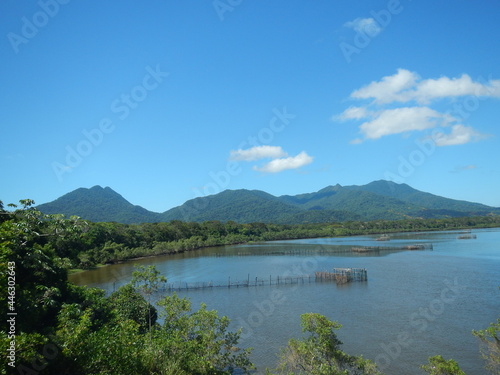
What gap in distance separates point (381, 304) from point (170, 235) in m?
61.7

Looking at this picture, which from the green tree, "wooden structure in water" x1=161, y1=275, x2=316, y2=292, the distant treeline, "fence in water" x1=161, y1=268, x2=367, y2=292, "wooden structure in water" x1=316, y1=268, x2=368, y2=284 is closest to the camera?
the green tree

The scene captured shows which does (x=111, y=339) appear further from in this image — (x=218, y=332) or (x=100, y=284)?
(x=100, y=284)

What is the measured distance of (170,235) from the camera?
82000mm

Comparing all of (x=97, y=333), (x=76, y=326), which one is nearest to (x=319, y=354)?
(x=97, y=333)

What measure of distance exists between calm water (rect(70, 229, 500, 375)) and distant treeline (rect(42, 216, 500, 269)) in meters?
7.11

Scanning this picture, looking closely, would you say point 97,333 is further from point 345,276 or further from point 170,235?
point 170,235

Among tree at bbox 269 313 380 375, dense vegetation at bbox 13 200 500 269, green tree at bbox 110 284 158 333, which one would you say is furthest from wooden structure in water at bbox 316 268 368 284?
dense vegetation at bbox 13 200 500 269

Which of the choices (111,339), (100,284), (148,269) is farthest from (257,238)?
(111,339)

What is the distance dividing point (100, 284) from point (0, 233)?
2949 cm

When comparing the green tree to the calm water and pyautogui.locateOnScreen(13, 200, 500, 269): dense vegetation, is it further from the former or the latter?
the calm water

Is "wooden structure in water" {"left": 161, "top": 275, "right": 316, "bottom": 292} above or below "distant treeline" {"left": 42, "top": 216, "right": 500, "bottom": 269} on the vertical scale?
below

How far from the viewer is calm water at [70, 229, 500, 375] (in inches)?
746

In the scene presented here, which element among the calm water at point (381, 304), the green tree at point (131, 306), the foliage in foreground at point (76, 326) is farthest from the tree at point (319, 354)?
the green tree at point (131, 306)

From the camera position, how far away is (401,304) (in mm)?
27203
